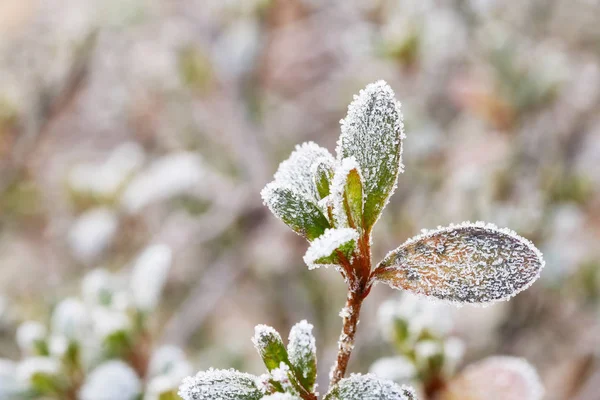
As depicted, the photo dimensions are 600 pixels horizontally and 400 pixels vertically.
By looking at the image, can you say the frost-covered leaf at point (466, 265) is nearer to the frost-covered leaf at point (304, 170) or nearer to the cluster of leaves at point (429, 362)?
the frost-covered leaf at point (304, 170)

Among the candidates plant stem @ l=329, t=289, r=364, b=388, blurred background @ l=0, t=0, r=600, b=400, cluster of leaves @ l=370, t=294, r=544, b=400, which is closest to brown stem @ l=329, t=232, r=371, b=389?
plant stem @ l=329, t=289, r=364, b=388

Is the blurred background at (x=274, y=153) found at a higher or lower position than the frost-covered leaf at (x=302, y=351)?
higher

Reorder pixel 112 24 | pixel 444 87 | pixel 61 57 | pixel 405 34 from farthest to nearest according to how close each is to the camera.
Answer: pixel 112 24 < pixel 444 87 < pixel 61 57 < pixel 405 34

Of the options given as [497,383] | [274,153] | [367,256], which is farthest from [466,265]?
[274,153]

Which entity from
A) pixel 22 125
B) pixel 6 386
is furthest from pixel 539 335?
pixel 22 125

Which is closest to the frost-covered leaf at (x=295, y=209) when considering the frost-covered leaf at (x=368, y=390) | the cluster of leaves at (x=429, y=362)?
the frost-covered leaf at (x=368, y=390)

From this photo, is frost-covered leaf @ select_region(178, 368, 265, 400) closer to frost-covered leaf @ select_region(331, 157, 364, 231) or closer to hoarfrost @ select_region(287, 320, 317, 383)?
hoarfrost @ select_region(287, 320, 317, 383)

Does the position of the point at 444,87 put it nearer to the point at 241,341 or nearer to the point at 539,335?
the point at 539,335
